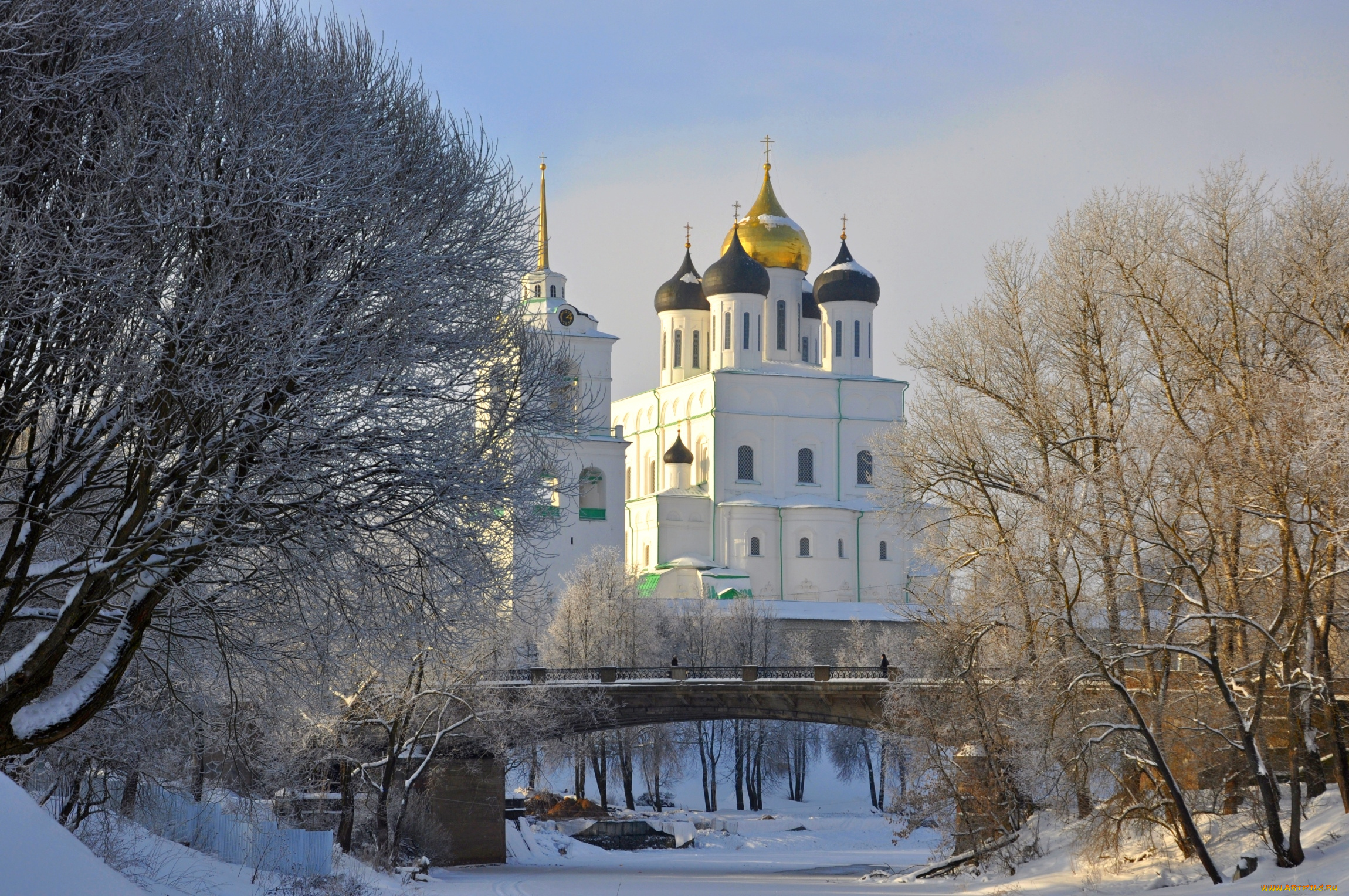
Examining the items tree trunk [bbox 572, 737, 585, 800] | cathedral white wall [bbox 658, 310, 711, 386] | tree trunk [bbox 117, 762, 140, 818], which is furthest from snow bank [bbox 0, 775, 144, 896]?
cathedral white wall [bbox 658, 310, 711, 386]

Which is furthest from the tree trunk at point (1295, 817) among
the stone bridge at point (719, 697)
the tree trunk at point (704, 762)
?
the tree trunk at point (704, 762)

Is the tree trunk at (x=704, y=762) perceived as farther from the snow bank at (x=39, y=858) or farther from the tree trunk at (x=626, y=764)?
the snow bank at (x=39, y=858)

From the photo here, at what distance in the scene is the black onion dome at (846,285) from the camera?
67875 mm

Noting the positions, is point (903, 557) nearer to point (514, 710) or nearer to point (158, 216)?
point (514, 710)

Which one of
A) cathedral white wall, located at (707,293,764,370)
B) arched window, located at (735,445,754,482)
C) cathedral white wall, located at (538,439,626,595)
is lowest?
cathedral white wall, located at (538,439,626,595)

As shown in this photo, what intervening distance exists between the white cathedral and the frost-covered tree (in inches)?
1877

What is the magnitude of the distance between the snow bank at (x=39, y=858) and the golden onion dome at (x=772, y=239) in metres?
63.1

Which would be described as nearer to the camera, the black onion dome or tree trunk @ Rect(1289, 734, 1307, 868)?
tree trunk @ Rect(1289, 734, 1307, 868)

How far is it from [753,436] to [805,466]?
288 centimetres

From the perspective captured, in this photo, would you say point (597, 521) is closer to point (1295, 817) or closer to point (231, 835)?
point (231, 835)

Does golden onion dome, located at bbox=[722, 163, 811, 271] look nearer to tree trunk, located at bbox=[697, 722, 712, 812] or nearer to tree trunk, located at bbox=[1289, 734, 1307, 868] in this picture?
tree trunk, located at bbox=[697, 722, 712, 812]

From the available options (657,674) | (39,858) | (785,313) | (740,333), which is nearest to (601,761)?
(657,674)

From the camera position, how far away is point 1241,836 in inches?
628

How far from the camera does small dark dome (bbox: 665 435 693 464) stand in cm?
6456
